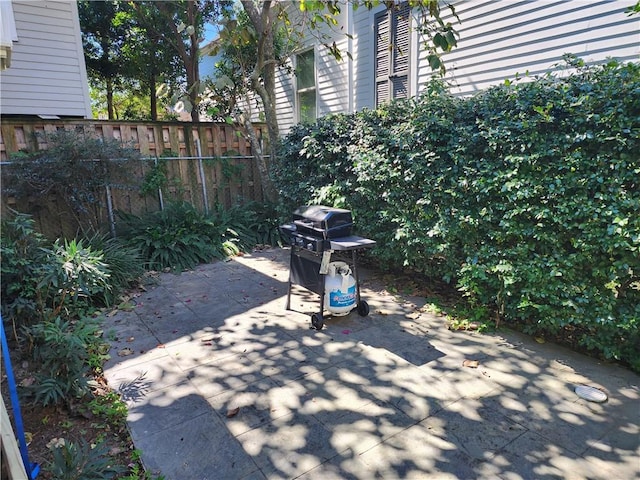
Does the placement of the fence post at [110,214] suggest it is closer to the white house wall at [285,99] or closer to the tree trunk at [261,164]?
the tree trunk at [261,164]

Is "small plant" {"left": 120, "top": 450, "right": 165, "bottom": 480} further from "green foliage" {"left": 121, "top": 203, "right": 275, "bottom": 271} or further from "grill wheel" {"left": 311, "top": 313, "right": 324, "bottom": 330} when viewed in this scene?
"green foliage" {"left": 121, "top": 203, "right": 275, "bottom": 271}

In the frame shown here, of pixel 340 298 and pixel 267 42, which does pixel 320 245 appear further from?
pixel 267 42

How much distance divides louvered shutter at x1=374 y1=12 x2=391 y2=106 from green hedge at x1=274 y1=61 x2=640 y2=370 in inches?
111

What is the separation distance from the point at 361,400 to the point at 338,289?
115 cm

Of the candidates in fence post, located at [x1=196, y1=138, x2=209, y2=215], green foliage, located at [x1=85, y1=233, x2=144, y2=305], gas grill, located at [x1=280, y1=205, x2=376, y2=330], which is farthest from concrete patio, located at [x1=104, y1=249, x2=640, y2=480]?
fence post, located at [x1=196, y1=138, x2=209, y2=215]

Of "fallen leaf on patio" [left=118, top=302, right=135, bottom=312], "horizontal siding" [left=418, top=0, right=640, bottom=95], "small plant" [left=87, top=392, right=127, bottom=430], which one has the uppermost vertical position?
"horizontal siding" [left=418, top=0, right=640, bottom=95]

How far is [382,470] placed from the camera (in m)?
2.05

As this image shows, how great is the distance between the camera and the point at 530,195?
A: 9.94ft

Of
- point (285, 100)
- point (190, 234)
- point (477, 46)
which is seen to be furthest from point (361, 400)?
point (285, 100)

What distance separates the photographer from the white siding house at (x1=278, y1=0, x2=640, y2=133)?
4.37m

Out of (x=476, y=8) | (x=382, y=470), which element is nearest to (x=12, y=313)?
(x=382, y=470)

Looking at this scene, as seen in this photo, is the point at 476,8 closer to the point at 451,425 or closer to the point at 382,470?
the point at 451,425

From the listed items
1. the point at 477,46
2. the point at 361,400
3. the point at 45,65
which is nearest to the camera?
the point at 361,400

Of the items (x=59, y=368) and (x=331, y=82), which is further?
(x=331, y=82)
